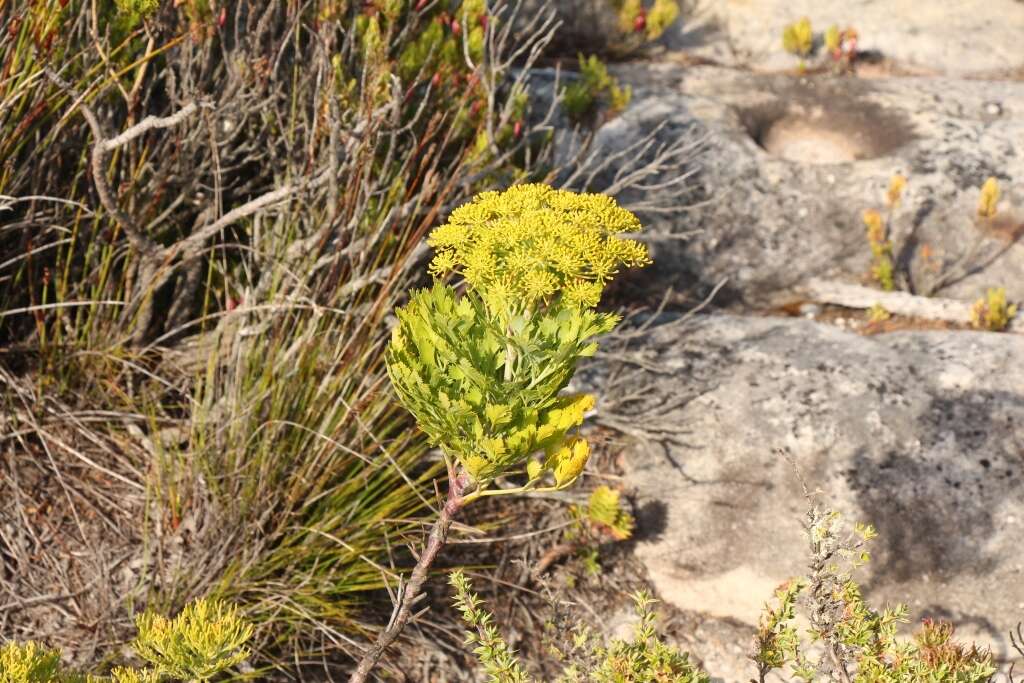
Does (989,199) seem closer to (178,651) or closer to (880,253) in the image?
(880,253)

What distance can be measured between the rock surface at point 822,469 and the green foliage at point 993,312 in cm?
38

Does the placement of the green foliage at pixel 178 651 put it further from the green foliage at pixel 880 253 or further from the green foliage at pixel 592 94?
the green foliage at pixel 880 253

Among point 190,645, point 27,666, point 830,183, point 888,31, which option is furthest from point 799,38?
point 27,666

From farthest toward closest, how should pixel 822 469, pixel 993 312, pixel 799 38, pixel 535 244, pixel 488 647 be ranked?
1. pixel 799 38
2. pixel 993 312
3. pixel 822 469
4. pixel 488 647
5. pixel 535 244

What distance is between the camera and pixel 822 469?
362 cm

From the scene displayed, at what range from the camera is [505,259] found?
6.28 ft

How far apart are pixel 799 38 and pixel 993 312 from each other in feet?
8.54

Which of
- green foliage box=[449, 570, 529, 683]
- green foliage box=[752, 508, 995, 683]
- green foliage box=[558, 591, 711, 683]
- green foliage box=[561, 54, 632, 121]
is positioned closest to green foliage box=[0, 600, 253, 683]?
green foliage box=[449, 570, 529, 683]

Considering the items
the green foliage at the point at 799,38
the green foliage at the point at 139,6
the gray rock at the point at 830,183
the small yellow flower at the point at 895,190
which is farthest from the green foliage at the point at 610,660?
the green foliage at the point at 799,38

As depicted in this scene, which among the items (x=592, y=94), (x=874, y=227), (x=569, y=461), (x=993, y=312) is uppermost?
(x=569, y=461)

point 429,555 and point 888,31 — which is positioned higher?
point 429,555

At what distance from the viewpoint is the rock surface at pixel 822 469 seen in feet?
11.3

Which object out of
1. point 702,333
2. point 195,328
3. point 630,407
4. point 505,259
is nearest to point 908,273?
point 702,333

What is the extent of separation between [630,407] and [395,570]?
1116 millimetres
